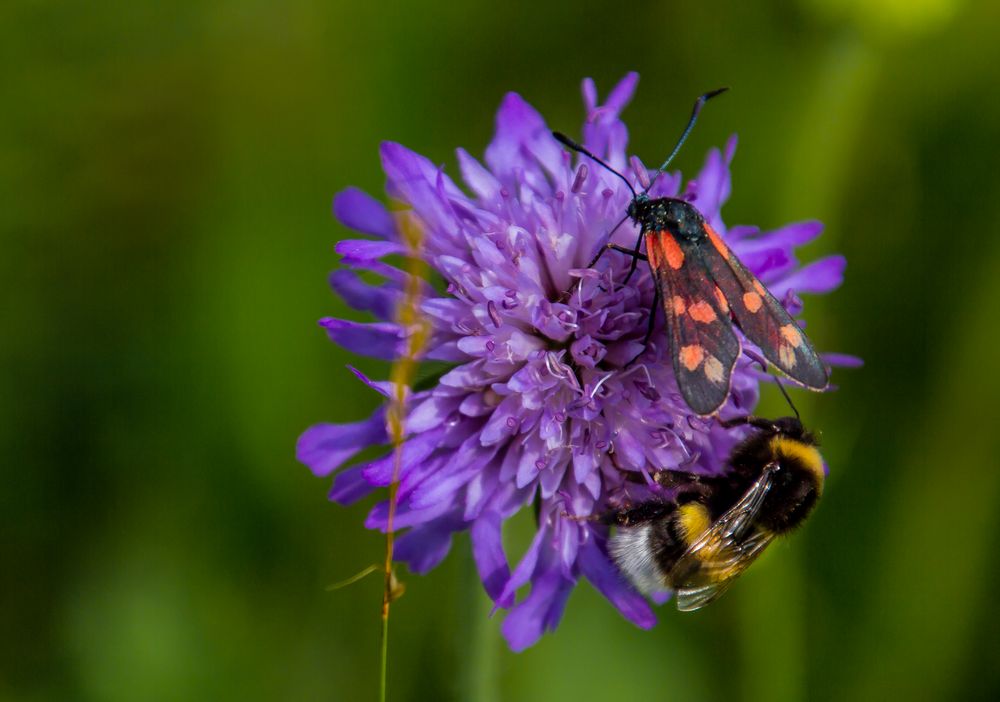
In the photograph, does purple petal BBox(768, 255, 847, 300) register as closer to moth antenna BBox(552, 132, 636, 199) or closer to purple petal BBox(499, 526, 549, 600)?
moth antenna BBox(552, 132, 636, 199)

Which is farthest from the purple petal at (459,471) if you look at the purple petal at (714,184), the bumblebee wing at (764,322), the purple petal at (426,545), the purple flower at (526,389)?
the purple petal at (714,184)

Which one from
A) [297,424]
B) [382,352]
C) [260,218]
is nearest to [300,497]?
[297,424]

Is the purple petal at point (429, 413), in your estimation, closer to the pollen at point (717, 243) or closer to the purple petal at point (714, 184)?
the pollen at point (717, 243)

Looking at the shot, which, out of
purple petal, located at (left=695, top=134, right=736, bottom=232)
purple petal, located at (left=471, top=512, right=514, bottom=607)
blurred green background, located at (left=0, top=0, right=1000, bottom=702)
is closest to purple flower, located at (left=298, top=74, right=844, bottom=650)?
purple petal, located at (left=471, top=512, right=514, bottom=607)

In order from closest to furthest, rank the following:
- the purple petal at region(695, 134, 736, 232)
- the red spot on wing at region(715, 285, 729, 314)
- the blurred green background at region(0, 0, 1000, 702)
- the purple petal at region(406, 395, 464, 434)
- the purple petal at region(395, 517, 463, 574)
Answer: the red spot on wing at region(715, 285, 729, 314) → the purple petal at region(406, 395, 464, 434) → the purple petal at region(395, 517, 463, 574) → the purple petal at region(695, 134, 736, 232) → the blurred green background at region(0, 0, 1000, 702)

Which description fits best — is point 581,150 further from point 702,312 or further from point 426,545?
point 426,545

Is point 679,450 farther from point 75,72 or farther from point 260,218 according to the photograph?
point 75,72
